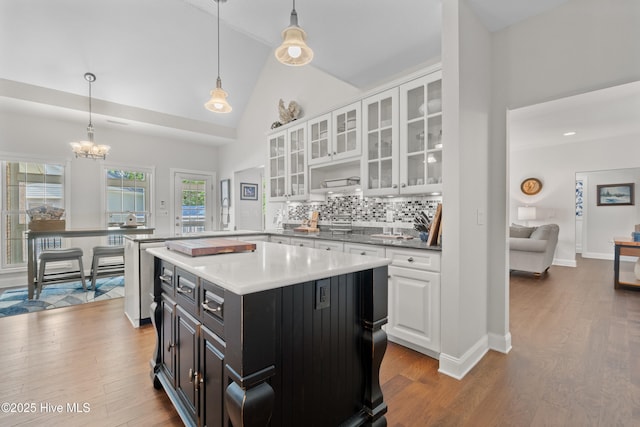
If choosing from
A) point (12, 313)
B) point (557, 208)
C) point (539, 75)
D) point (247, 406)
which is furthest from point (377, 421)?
point (557, 208)

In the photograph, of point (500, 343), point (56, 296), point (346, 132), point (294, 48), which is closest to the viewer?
point (294, 48)

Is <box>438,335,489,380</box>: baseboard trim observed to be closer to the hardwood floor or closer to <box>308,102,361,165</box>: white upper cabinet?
the hardwood floor

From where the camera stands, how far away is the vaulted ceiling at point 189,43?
2381mm

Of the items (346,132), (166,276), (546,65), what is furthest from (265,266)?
(546,65)

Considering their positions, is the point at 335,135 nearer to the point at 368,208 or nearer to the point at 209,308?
the point at 368,208

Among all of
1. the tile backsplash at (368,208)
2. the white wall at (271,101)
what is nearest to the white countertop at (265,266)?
the tile backsplash at (368,208)

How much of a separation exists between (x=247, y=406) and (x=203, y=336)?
425mm

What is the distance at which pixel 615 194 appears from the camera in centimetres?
678

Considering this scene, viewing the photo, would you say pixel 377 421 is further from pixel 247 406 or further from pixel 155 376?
pixel 155 376

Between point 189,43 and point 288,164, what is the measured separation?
94.8 inches

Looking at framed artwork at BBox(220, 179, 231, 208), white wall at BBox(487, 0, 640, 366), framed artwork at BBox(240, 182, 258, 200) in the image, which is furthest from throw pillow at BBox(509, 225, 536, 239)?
framed artwork at BBox(220, 179, 231, 208)

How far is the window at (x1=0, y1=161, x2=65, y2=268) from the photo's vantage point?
14.7 ft

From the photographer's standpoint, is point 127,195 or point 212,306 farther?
point 127,195

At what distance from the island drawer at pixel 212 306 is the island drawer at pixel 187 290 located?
0.09 meters
